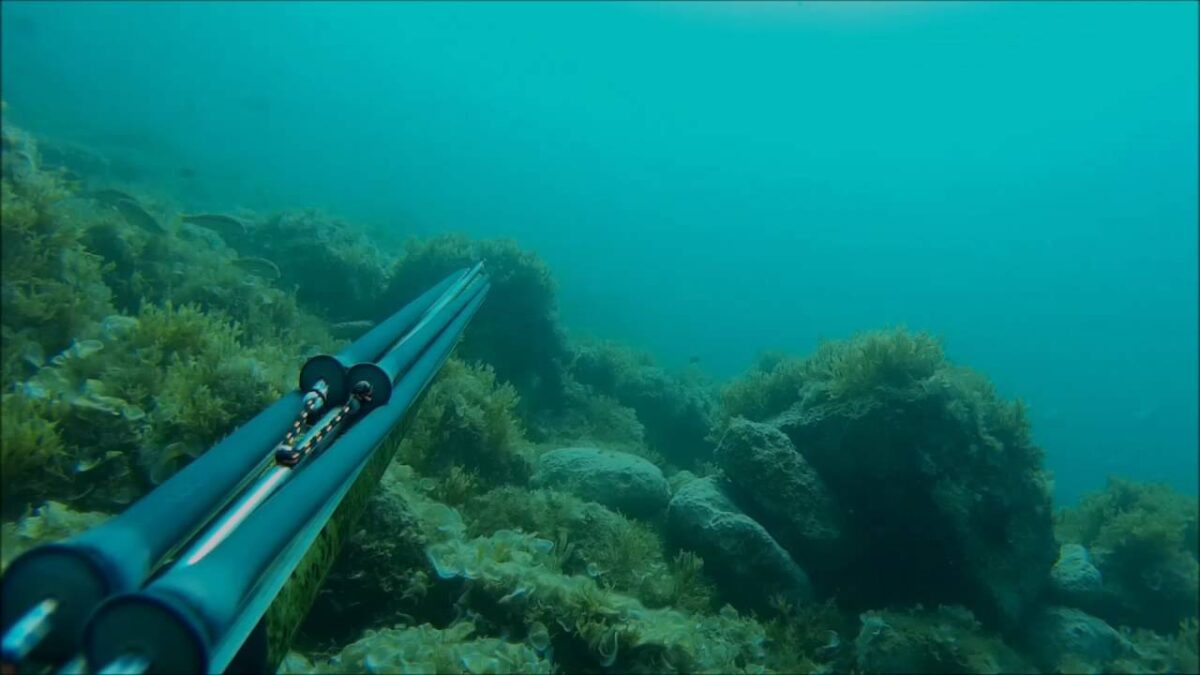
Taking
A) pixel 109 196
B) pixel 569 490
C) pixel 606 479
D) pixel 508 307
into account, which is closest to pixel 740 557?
pixel 606 479

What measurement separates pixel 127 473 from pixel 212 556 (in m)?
2.70

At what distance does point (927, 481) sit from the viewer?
20.6 feet

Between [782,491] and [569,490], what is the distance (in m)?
2.40

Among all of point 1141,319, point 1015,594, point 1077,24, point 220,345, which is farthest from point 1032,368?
point 220,345

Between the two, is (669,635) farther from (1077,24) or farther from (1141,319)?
(1141,319)

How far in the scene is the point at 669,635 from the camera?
11.7 ft

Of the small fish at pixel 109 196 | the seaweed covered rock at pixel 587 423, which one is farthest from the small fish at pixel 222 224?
the seaweed covered rock at pixel 587 423

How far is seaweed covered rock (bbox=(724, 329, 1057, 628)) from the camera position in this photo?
243 inches

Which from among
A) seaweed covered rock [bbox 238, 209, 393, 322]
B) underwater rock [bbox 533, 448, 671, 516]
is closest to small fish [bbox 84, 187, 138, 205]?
seaweed covered rock [bbox 238, 209, 393, 322]

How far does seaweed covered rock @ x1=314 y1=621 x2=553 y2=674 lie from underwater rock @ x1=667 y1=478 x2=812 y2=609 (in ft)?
10.1

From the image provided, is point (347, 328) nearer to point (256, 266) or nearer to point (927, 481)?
point (256, 266)

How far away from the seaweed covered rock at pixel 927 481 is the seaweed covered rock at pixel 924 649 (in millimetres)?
1101

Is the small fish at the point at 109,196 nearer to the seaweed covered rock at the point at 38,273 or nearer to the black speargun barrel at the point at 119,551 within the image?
the seaweed covered rock at the point at 38,273

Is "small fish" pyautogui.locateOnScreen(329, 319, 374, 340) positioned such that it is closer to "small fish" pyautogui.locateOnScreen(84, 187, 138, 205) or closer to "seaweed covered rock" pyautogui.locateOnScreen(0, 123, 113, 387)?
"seaweed covered rock" pyautogui.locateOnScreen(0, 123, 113, 387)
